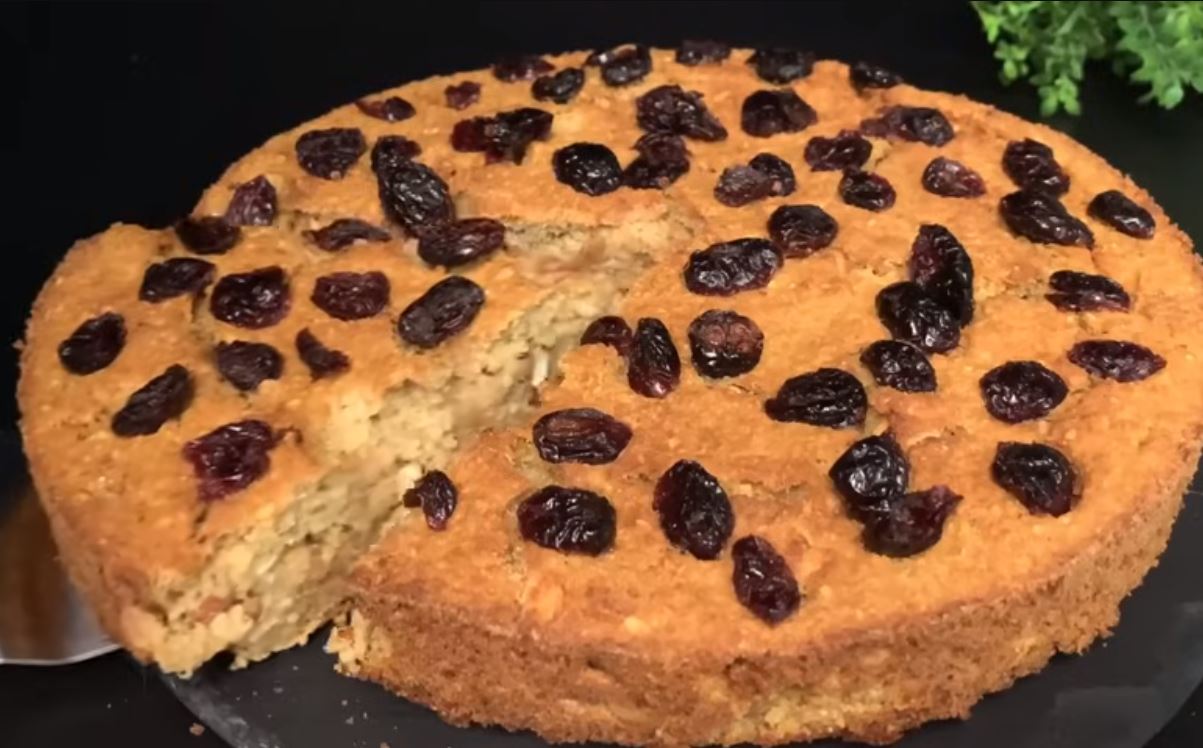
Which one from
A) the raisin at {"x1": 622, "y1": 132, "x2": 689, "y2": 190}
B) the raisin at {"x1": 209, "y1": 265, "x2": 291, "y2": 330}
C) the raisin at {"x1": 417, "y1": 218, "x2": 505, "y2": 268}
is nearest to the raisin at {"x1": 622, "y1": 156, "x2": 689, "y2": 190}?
the raisin at {"x1": 622, "y1": 132, "x2": 689, "y2": 190}

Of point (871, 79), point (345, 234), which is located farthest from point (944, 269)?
point (345, 234)

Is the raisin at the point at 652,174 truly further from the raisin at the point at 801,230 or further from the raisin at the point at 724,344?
the raisin at the point at 724,344

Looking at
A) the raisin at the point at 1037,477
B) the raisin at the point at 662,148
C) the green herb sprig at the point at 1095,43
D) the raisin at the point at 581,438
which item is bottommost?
the green herb sprig at the point at 1095,43

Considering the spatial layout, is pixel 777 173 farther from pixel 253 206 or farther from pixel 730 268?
pixel 253 206

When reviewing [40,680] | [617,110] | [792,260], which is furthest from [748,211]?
[40,680]

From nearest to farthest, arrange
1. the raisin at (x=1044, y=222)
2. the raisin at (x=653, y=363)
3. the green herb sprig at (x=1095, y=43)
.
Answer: the raisin at (x=653, y=363)
the raisin at (x=1044, y=222)
the green herb sprig at (x=1095, y=43)

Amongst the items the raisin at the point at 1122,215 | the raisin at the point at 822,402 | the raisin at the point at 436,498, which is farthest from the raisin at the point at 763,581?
the raisin at the point at 1122,215

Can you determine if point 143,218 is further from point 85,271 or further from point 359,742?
point 359,742
